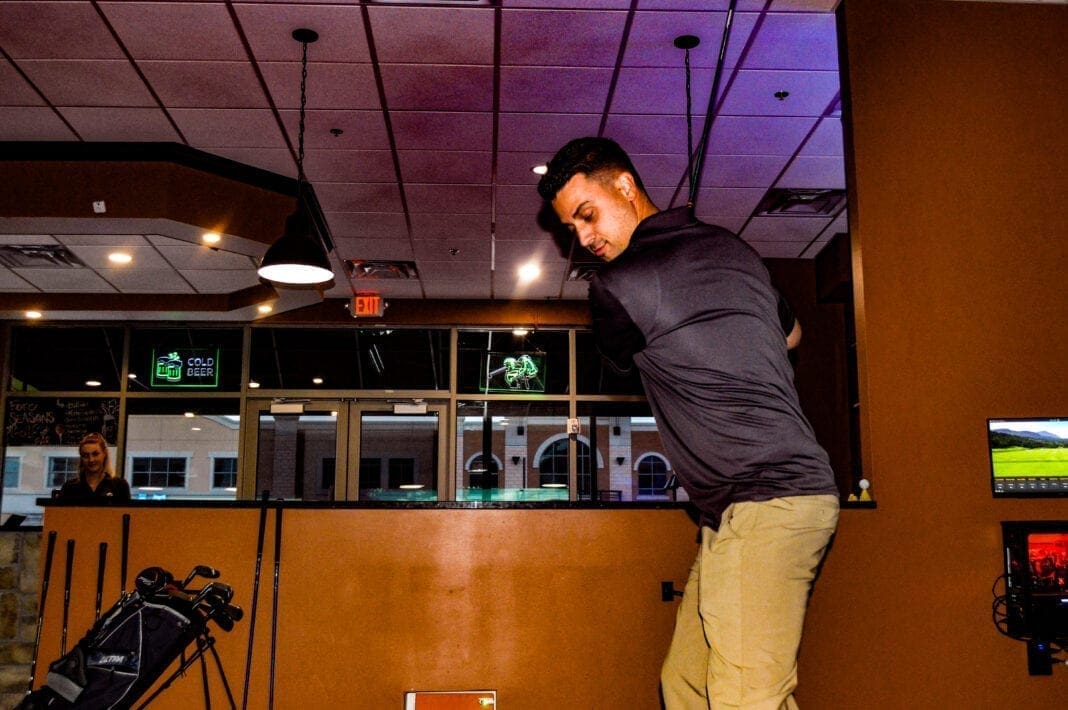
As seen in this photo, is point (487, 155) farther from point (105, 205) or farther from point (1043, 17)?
point (1043, 17)

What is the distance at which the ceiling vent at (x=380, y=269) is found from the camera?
7.94m

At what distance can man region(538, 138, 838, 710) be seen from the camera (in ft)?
5.41

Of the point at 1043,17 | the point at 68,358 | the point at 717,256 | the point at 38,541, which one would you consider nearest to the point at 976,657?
the point at 717,256

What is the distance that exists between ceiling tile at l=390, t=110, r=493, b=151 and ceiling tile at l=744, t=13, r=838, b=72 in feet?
5.41

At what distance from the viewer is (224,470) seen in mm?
11164

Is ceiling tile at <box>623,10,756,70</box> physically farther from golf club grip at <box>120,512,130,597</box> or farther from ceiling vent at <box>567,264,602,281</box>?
ceiling vent at <box>567,264,602,281</box>

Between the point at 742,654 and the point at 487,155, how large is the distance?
4523 millimetres

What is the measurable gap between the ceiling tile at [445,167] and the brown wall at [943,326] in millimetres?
2881

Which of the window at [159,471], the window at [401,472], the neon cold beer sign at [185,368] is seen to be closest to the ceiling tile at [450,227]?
the neon cold beer sign at [185,368]

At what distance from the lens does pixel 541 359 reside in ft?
31.1

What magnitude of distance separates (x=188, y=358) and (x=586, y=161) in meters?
8.20

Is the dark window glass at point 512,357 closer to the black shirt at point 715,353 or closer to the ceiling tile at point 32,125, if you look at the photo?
the ceiling tile at point 32,125

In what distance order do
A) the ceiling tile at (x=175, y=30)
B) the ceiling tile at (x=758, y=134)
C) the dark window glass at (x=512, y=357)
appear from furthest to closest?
the dark window glass at (x=512, y=357), the ceiling tile at (x=758, y=134), the ceiling tile at (x=175, y=30)

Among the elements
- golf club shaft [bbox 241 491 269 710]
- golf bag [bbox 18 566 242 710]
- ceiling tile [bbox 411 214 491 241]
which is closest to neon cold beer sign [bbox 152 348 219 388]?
ceiling tile [bbox 411 214 491 241]
